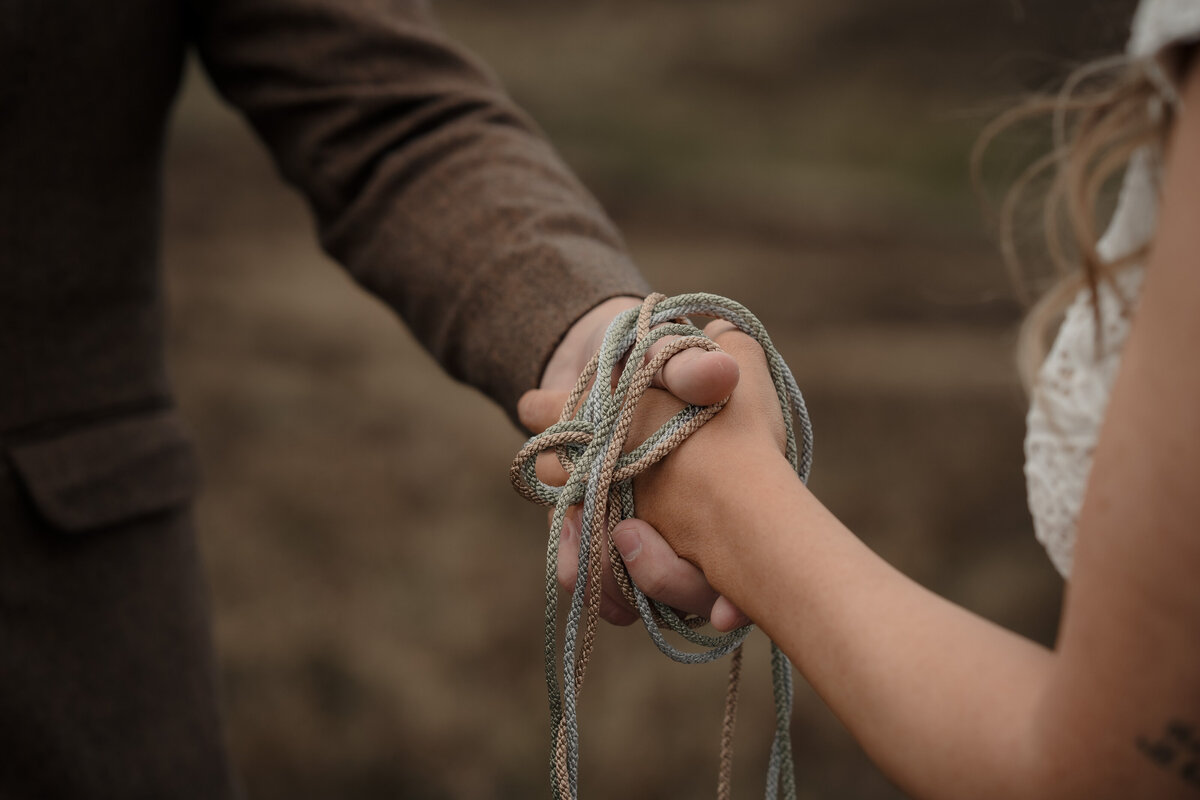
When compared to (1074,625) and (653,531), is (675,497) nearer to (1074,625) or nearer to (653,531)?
(653,531)

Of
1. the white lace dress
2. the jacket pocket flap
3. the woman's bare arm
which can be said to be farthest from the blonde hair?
the jacket pocket flap

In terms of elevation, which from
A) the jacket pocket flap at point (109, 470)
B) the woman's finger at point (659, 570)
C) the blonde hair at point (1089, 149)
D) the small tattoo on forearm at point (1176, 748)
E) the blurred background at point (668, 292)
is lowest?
the blurred background at point (668, 292)

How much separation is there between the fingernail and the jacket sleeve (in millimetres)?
198

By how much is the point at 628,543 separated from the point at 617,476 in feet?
0.15

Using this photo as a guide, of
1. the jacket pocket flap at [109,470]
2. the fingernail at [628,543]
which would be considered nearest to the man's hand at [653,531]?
the fingernail at [628,543]

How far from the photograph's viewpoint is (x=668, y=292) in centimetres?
381

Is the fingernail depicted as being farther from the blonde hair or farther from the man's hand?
the blonde hair

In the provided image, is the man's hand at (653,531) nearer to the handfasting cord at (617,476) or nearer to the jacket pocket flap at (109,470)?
A: the handfasting cord at (617,476)

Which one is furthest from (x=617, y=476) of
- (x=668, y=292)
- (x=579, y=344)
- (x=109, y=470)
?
(x=668, y=292)

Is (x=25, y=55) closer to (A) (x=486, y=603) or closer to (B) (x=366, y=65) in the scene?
(B) (x=366, y=65)

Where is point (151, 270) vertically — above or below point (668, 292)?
above

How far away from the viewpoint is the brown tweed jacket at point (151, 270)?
2.64ft

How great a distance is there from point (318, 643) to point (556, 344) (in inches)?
68.3

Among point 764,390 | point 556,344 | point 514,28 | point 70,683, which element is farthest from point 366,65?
point 514,28
